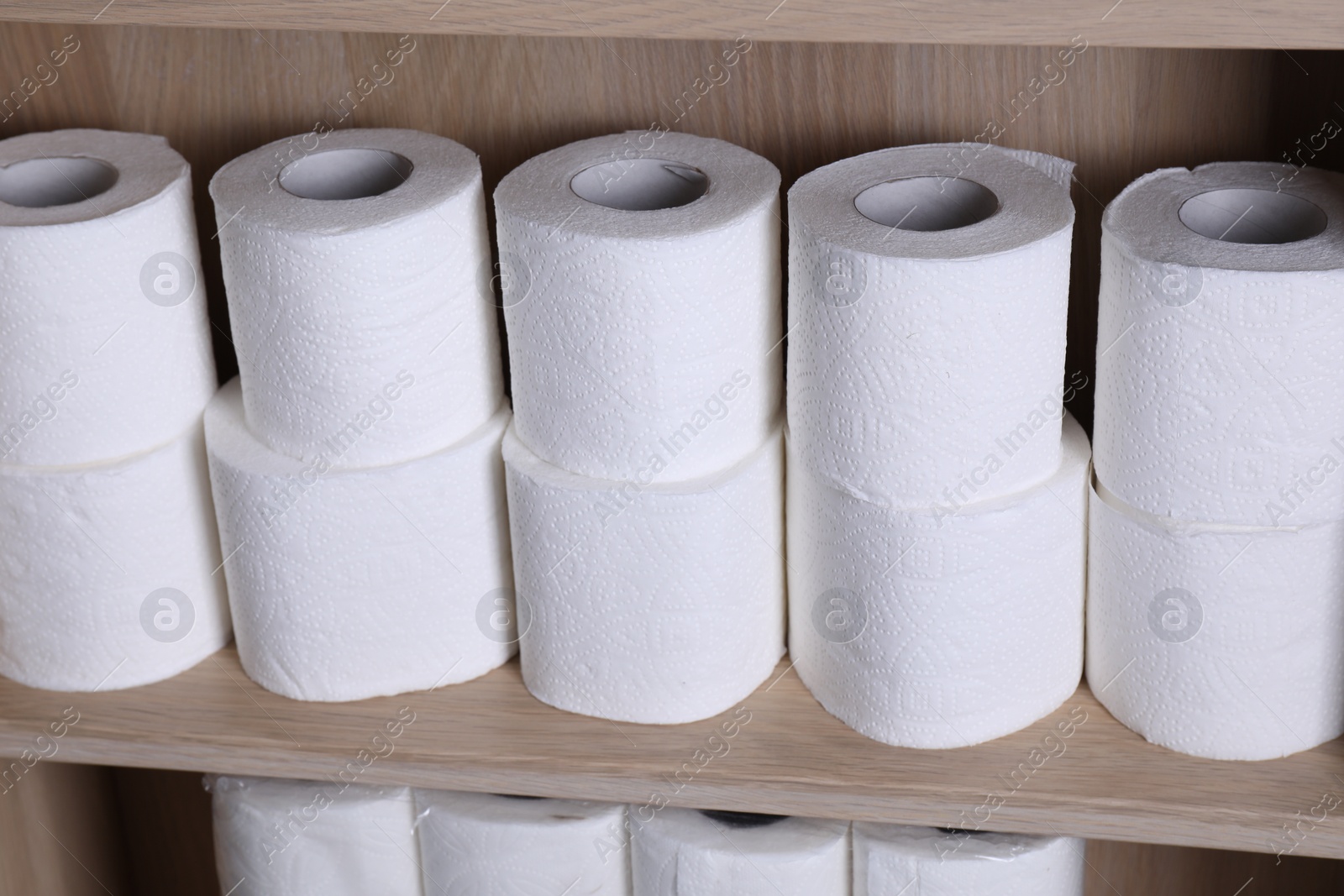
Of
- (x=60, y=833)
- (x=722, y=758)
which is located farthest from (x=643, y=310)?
(x=60, y=833)

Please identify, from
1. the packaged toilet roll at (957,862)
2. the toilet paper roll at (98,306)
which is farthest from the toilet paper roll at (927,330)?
the toilet paper roll at (98,306)

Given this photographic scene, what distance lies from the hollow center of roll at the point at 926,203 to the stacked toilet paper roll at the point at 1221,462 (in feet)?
0.26

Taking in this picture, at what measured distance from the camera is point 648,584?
0.83 m

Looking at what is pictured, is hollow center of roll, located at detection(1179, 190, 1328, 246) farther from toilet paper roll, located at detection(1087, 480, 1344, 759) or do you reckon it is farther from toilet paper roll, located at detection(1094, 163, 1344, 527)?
toilet paper roll, located at detection(1087, 480, 1344, 759)

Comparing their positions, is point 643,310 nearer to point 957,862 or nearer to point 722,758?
point 722,758

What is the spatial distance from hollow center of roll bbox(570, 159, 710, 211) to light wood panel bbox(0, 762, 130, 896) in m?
0.53

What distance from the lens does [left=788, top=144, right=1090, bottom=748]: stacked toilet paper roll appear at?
74cm

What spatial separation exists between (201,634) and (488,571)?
7.9 inches

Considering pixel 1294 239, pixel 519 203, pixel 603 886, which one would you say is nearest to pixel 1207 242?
pixel 1294 239

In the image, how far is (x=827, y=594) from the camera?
84cm

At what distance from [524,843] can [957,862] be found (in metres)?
0.26

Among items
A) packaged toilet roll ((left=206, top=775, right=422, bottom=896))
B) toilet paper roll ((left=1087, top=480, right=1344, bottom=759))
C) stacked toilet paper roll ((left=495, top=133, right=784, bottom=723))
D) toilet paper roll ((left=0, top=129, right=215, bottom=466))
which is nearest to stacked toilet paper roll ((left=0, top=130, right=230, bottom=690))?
toilet paper roll ((left=0, top=129, right=215, bottom=466))

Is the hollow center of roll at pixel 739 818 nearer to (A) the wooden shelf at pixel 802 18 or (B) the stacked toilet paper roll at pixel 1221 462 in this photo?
(B) the stacked toilet paper roll at pixel 1221 462

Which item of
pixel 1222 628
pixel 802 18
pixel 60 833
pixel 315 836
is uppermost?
pixel 802 18
